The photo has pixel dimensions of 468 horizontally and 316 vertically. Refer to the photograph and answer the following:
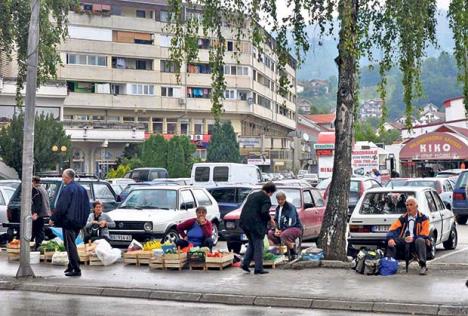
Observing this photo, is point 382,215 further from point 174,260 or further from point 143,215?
point 143,215

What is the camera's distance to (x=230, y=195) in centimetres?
2502

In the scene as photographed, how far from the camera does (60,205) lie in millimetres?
15328

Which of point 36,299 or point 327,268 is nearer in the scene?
point 36,299

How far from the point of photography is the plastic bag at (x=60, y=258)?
17031mm

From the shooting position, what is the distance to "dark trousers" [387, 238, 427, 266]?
14773mm

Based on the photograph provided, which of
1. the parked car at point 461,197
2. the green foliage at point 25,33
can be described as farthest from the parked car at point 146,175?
the parked car at point 461,197

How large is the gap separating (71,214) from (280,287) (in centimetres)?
423

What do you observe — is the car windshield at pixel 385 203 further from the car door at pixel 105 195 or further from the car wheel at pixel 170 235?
the car door at pixel 105 195

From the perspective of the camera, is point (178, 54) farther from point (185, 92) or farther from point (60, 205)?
point (185, 92)

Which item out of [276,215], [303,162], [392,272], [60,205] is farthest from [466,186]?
[303,162]

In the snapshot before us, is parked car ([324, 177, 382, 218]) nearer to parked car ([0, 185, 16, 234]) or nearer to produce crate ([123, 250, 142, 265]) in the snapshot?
parked car ([0, 185, 16, 234])

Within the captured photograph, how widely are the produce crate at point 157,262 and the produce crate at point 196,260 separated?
20.9 inches

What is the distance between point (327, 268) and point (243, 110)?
231 feet

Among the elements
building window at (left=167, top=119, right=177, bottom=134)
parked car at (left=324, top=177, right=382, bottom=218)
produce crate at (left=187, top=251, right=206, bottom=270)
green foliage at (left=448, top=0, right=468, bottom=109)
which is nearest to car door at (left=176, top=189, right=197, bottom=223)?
produce crate at (left=187, top=251, right=206, bottom=270)
